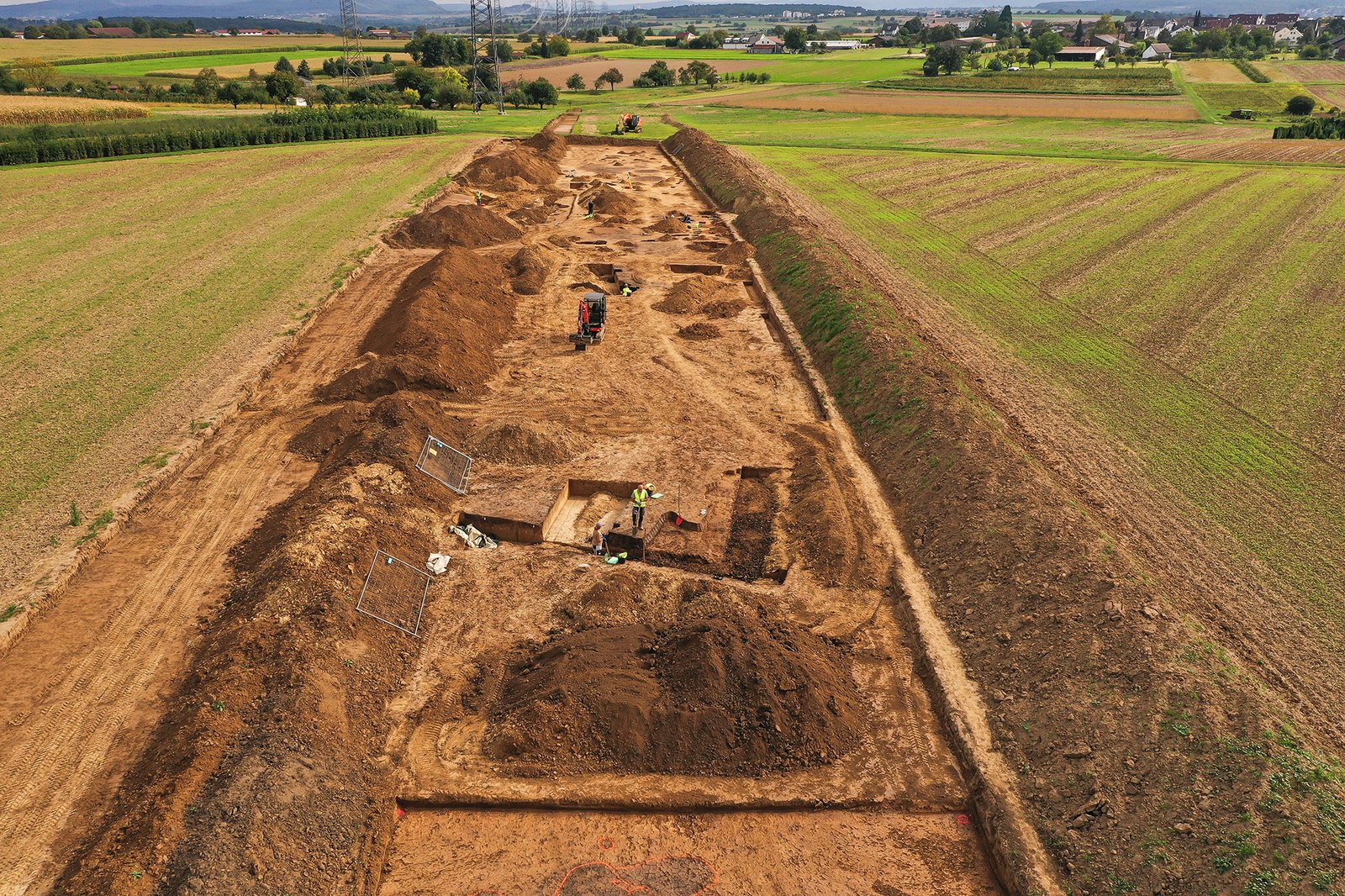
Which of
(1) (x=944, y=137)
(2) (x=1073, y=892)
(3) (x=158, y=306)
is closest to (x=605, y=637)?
(2) (x=1073, y=892)

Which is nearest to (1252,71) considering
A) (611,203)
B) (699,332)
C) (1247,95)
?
(1247,95)

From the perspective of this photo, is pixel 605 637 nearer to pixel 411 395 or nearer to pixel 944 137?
pixel 411 395

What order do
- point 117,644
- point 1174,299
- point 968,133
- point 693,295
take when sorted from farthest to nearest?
point 968,133 < point 693,295 < point 1174,299 < point 117,644

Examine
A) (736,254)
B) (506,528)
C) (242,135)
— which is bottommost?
(506,528)

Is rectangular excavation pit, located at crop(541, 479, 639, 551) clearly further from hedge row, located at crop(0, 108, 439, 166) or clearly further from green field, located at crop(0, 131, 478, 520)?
hedge row, located at crop(0, 108, 439, 166)

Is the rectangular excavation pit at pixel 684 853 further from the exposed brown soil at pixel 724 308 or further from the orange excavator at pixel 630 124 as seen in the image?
the orange excavator at pixel 630 124

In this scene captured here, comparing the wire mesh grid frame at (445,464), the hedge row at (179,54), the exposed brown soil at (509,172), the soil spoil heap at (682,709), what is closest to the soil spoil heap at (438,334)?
the wire mesh grid frame at (445,464)

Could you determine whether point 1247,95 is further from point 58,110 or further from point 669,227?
Result: point 58,110
